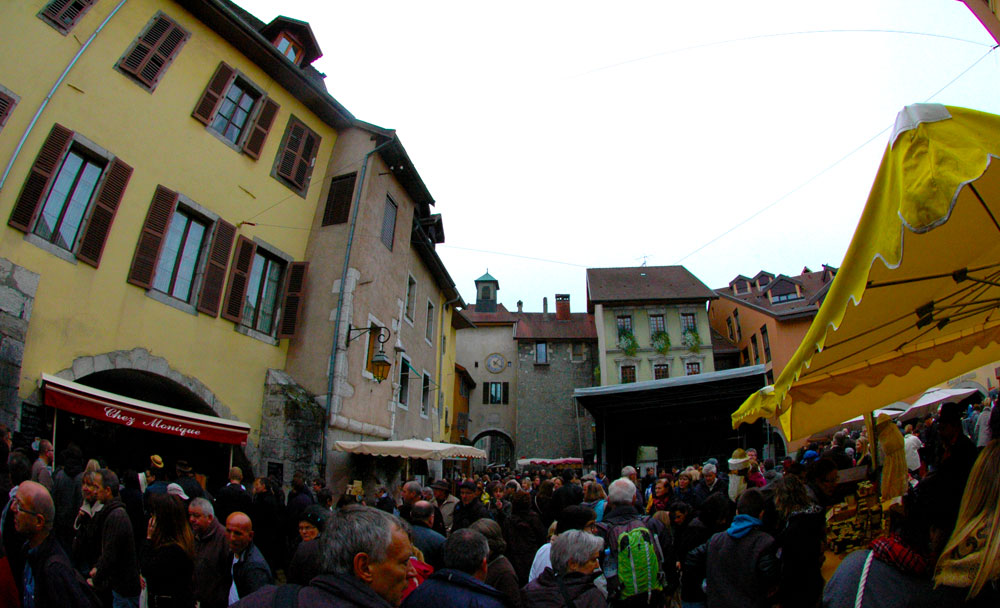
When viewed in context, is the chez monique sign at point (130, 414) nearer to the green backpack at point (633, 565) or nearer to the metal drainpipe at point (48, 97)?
the metal drainpipe at point (48, 97)

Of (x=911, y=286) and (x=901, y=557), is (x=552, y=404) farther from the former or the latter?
(x=901, y=557)

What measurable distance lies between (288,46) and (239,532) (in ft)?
42.5

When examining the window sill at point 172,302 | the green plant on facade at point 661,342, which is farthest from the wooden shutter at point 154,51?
the green plant on facade at point 661,342

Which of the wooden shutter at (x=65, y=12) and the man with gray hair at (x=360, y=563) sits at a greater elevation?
the wooden shutter at (x=65, y=12)

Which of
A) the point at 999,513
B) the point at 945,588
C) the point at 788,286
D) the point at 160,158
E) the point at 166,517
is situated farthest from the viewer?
the point at 788,286

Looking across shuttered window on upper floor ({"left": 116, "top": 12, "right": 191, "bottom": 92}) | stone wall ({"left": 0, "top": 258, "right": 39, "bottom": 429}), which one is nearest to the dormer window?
shuttered window on upper floor ({"left": 116, "top": 12, "right": 191, "bottom": 92})

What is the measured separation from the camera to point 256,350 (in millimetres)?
11000

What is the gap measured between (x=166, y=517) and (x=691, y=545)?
4.00 m

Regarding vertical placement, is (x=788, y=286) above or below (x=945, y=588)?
above

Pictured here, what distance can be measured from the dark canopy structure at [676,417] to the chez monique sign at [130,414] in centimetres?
1412

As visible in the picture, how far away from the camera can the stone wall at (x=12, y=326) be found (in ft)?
21.2

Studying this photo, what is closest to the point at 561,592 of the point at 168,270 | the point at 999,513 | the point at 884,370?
the point at 999,513

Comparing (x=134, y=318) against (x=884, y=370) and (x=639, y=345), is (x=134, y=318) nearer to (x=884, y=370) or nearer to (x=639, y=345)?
(x=884, y=370)

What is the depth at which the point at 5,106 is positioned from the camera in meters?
7.23
